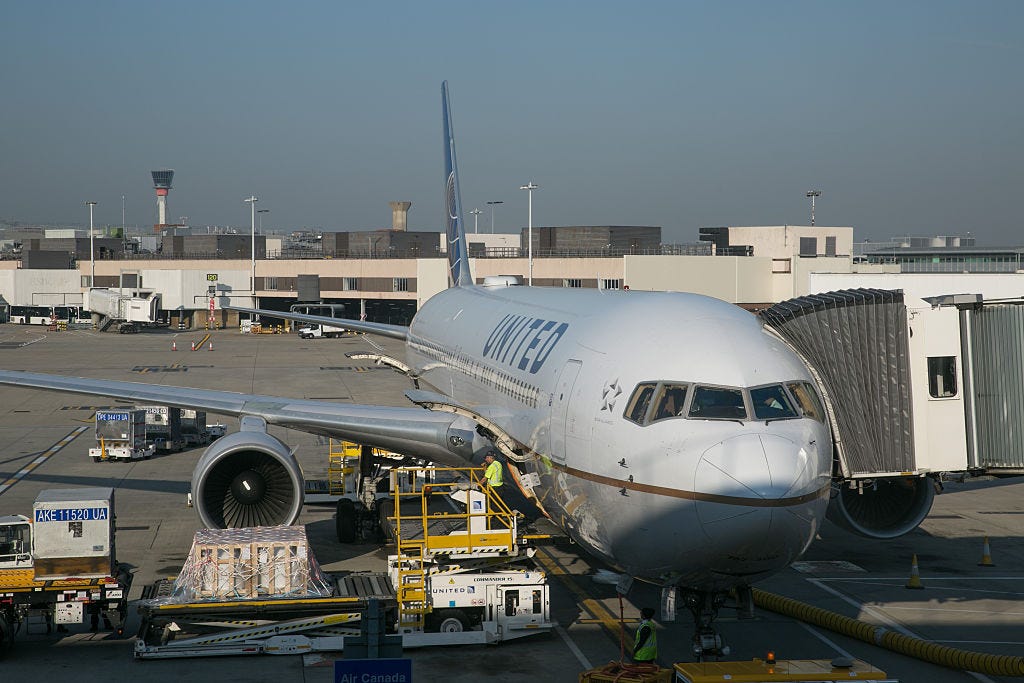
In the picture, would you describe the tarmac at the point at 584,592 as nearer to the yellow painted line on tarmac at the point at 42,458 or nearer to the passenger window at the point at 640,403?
the yellow painted line on tarmac at the point at 42,458

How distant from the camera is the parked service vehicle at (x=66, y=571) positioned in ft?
51.1

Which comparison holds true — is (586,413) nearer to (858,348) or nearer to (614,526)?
(614,526)

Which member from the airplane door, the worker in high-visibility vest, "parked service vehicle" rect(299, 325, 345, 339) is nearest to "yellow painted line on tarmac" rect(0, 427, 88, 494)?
the worker in high-visibility vest

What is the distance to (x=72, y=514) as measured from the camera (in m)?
16.2

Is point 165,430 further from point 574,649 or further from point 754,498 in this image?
point 754,498

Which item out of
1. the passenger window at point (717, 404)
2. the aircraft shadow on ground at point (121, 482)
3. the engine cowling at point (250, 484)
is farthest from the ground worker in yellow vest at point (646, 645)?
the aircraft shadow on ground at point (121, 482)

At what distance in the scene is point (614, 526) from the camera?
12.4m

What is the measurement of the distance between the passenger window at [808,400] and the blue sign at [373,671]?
6.00 meters

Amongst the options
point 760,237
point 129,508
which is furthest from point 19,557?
point 760,237

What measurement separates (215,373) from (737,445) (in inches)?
1899

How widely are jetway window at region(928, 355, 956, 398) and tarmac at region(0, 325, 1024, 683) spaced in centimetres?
350

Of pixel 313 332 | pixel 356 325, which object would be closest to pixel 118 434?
pixel 356 325

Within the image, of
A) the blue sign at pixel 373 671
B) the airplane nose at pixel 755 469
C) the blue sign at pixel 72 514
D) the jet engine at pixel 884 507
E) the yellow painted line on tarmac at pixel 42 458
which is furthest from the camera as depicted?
the yellow painted line on tarmac at pixel 42 458

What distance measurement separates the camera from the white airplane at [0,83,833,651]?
11227 millimetres
